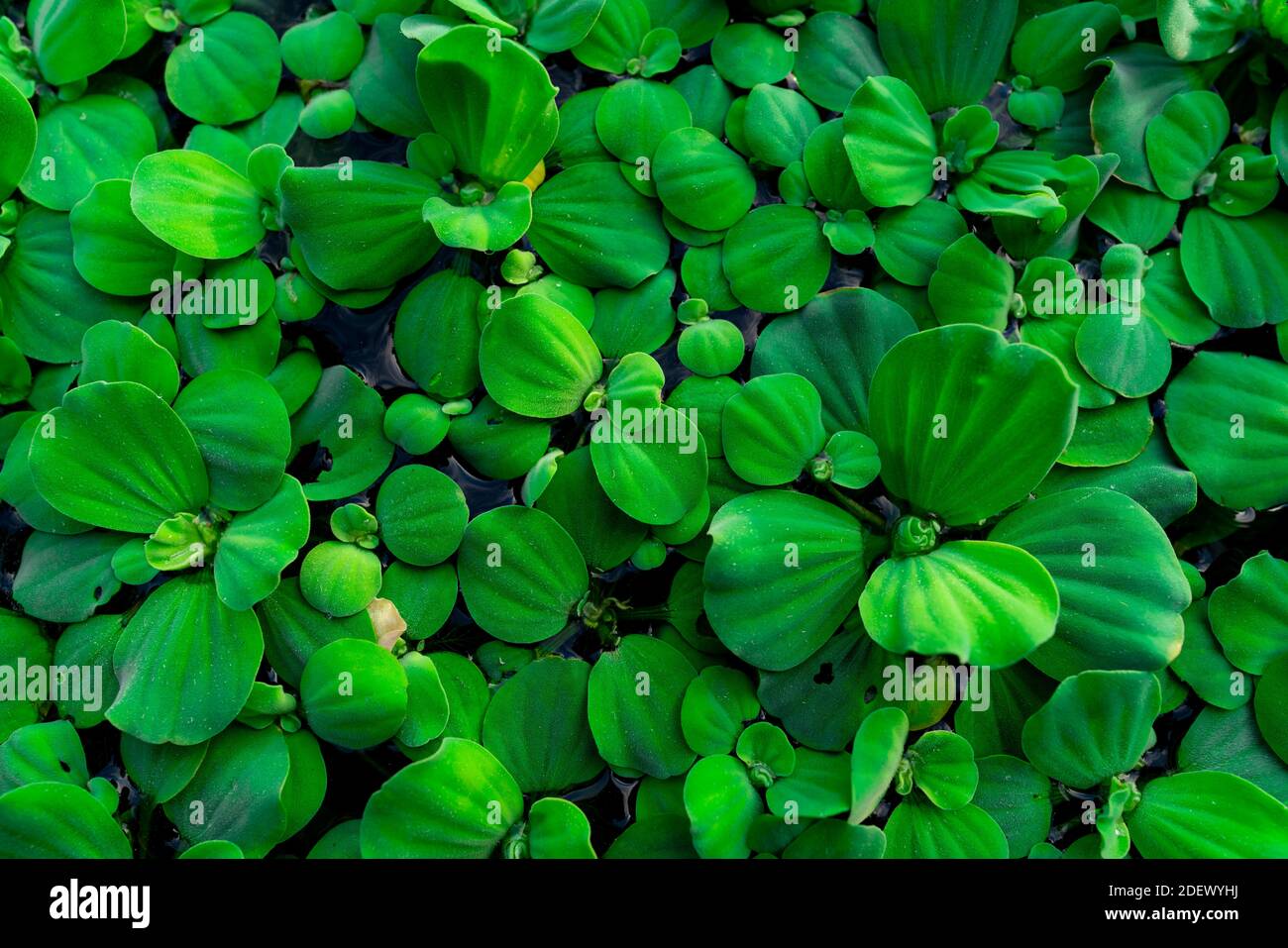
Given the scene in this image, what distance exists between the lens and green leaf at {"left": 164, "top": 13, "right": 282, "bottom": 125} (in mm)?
1465

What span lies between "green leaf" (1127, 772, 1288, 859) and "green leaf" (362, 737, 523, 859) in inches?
35.2

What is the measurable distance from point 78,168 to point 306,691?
35.1 inches

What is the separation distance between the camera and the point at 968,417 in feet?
4.06

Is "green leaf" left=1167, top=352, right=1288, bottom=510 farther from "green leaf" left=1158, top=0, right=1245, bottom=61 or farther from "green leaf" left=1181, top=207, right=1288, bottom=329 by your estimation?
"green leaf" left=1158, top=0, right=1245, bottom=61

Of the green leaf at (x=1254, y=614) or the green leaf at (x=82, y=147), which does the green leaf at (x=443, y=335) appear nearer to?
the green leaf at (x=82, y=147)

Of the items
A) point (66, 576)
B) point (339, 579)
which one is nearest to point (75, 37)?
point (66, 576)

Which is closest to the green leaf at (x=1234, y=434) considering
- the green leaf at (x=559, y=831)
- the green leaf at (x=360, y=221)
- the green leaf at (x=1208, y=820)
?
the green leaf at (x=1208, y=820)

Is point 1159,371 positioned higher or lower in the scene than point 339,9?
lower

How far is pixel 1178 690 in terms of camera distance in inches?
52.7

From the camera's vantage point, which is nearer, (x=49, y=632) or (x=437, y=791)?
(x=437, y=791)

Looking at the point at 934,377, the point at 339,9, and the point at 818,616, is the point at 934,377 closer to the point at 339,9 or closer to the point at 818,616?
the point at 818,616

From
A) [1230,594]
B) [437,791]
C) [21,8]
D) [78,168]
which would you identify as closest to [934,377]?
[1230,594]

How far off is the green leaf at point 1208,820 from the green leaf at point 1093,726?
0.21ft

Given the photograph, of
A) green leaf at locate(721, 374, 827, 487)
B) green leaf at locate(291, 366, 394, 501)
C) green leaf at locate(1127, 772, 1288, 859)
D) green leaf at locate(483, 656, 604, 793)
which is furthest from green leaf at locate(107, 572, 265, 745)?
green leaf at locate(1127, 772, 1288, 859)
